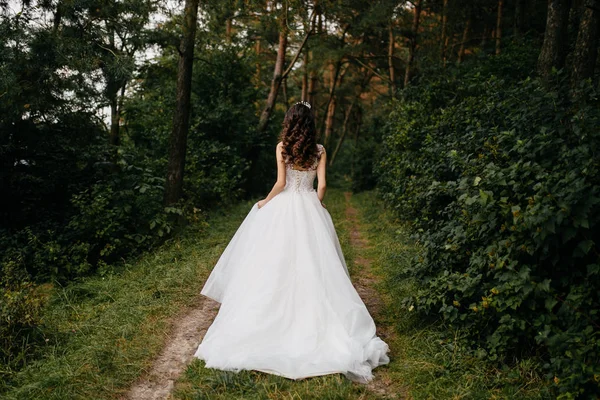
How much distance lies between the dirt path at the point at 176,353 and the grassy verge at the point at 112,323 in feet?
0.31

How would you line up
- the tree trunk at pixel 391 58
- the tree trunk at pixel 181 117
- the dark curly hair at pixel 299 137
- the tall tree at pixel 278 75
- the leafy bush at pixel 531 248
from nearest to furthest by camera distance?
1. the leafy bush at pixel 531 248
2. the dark curly hair at pixel 299 137
3. the tree trunk at pixel 181 117
4. the tall tree at pixel 278 75
5. the tree trunk at pixel 391 58

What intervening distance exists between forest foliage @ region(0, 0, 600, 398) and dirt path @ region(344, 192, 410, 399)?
0.49m

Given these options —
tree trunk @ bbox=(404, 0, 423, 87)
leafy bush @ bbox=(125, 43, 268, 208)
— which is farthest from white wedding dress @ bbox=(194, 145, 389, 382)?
tree trunk @ bbox=(404, 0, 423, 87)

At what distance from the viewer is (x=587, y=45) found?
23.0 ft

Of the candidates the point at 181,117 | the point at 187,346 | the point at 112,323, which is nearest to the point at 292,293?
the point at 187,346

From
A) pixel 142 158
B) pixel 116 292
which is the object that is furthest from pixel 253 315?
pixel 142 158

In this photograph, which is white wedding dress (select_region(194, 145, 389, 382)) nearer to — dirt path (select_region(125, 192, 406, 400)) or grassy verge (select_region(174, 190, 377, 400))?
grassy verge (select_region(174, 190, 377, 400))

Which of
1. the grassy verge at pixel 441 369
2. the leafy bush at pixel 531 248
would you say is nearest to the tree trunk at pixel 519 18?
the leafy bush at pixel 531 248

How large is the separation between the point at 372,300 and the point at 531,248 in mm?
2596

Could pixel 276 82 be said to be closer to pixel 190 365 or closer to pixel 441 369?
pixel 190 365

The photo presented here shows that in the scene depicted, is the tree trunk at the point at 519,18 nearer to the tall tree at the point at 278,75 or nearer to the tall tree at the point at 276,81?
the tall tree at the point at 278,75

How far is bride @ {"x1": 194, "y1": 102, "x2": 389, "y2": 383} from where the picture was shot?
3703 mm

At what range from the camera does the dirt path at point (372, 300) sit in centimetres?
356

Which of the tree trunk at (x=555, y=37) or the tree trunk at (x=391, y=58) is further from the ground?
the tree trunk at (x=391, y=58)
